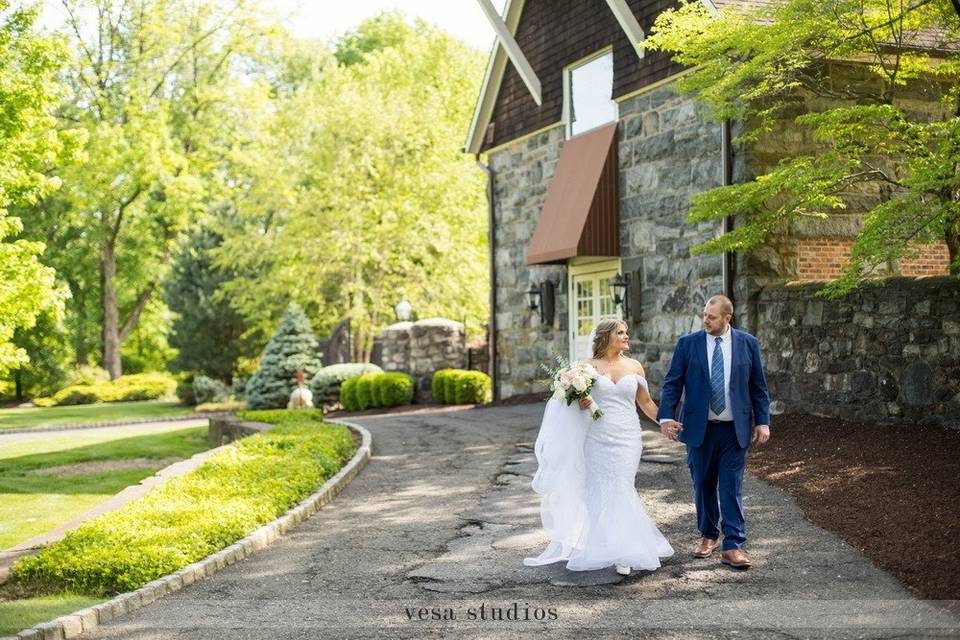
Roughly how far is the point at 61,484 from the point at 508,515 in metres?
8.43

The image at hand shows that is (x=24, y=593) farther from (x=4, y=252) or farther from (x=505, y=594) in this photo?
(x=4, y=252)

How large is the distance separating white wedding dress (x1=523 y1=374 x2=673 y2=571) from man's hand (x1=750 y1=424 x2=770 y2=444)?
33.7 inches

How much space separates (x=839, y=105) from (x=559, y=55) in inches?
262

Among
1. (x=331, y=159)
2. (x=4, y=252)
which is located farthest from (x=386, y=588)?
(x=331, y=159)

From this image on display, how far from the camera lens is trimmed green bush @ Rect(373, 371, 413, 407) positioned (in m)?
24.6

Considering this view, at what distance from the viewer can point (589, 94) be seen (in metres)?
19.7

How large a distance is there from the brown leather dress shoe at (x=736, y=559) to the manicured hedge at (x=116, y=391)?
3323cm

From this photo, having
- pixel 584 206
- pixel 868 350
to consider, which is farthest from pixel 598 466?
pixel 584 206

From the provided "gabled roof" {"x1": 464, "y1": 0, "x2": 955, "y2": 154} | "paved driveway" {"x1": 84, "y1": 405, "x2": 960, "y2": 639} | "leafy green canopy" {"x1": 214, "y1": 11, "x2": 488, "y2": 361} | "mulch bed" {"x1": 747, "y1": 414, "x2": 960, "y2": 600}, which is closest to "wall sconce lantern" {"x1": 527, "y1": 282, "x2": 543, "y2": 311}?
"gabled roof" {"x1": 464, "y1": 0, "x2": 955, "y2": 154}

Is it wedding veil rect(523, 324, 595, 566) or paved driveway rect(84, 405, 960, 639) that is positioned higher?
wedding veil rect(523, 324, 595, 566)

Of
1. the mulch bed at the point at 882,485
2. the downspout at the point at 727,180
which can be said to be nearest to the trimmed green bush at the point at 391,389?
the downspout at the point at 727,180

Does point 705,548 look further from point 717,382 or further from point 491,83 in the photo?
point 491,83

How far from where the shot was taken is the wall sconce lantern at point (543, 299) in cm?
2092

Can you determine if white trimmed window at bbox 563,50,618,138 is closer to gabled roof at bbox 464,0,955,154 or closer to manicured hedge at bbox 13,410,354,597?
gabled roof at bbox 464,0,955,154
